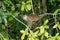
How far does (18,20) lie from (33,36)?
16cm

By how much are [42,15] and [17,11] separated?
19 centimetres

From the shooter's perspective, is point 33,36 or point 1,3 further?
point 1,3

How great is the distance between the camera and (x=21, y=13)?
1.53 m

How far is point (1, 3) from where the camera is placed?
57.6 inches

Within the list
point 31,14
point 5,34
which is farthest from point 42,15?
point 5,34

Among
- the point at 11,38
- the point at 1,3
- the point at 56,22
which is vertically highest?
the point at 1,3

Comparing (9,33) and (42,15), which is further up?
(42,15)

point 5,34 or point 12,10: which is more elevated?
point 12,10

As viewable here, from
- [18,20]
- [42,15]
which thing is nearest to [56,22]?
[42,15]

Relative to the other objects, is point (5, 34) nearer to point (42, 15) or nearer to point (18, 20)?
point (18, 20)

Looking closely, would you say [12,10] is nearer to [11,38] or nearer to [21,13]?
[21,13]

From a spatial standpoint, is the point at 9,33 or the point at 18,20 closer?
the point at 18,20

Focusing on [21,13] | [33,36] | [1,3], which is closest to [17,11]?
[21,13]

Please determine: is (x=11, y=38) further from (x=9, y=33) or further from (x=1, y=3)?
(x=1, y=3)
